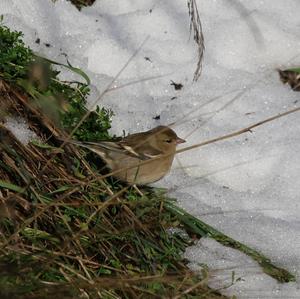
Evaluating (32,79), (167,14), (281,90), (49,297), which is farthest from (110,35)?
(49,297)

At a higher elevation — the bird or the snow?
the snow

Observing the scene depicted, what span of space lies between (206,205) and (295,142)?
78 cm

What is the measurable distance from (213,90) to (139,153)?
720 millimetres

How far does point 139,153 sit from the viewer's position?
5301 mm

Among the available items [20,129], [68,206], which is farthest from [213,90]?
[68,206]

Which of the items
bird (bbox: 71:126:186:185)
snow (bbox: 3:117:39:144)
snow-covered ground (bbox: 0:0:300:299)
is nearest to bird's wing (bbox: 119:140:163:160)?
bird (bbox: 71:126:186:185)

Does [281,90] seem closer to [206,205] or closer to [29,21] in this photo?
[206,205]

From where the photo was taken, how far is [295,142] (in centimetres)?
543

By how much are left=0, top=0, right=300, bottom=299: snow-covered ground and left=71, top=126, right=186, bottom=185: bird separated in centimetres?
13

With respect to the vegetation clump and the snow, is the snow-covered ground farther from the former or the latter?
the snow

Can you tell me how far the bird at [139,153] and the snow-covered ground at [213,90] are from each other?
0.44ft

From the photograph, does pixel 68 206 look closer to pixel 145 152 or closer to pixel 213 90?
pixel 145 152

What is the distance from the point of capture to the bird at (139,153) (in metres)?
4.95

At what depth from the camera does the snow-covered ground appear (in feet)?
16.6
